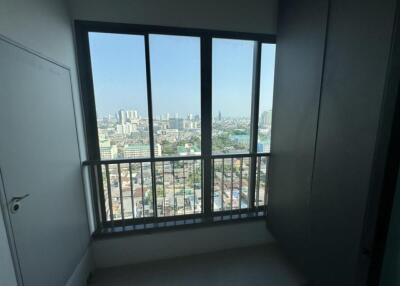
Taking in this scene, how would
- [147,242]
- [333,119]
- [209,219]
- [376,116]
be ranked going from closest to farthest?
[376,116] → [333,119] → [147,242] → [209,219]

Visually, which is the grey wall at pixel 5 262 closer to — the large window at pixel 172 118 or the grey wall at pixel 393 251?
the large window at pixel 172 118

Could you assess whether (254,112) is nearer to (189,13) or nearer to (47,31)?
(189,13)

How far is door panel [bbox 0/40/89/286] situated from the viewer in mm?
935

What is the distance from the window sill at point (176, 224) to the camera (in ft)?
5.98

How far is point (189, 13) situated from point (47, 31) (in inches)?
43.6

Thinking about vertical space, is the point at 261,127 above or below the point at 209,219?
above

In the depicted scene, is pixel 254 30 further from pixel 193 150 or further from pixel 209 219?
pixel 209 219

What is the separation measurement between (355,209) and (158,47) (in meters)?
1.89

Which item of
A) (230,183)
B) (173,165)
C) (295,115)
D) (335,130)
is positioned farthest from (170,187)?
(335,130)

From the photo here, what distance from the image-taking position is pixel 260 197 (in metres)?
2.17

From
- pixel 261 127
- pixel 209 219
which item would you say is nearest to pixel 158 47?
pixel 261 127

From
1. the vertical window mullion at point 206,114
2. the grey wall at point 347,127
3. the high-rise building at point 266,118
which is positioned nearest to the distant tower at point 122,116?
the vertical window mullion at point 206,114

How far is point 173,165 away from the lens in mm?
1935

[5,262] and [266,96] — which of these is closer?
[5,262]
